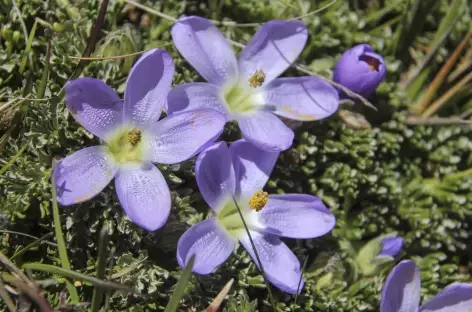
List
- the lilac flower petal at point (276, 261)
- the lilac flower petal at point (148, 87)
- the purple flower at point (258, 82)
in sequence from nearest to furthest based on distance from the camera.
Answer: the lilac flower petal at point (148, 87) < the lilac flower petal at point (276, 261) < the purple flower at point (258, 82)

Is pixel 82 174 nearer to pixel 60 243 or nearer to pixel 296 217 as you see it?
pixel 60 243

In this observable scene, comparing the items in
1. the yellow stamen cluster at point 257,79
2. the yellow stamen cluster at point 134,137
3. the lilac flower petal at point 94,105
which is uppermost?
the lilac flower petal at point 94,105

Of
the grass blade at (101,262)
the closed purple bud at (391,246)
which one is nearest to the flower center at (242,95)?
the closed purple bud at (391,246)

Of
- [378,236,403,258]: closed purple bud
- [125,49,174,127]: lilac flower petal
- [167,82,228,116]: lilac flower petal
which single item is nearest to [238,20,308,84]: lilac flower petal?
[167,82,228,116]: lilac flower petal

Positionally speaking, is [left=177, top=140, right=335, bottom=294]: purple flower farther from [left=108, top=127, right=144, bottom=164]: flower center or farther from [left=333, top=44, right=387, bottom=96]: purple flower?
[left=333, top=44, right=387, bottom=96]: purple flower

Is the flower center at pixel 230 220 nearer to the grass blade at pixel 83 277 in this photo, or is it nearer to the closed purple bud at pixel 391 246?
the grass blade at pixel 83 277

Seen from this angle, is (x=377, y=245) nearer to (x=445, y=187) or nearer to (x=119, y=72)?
(x=445, y=187)

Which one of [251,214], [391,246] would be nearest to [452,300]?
[391,246]
